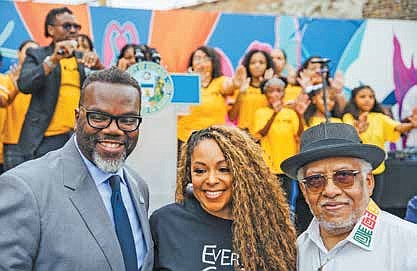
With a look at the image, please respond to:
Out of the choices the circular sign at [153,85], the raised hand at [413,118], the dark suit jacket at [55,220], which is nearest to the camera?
the dark suit jacket at [55,220]

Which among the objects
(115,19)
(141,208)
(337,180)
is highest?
(115,19)

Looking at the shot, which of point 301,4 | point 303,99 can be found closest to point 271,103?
point 303,99

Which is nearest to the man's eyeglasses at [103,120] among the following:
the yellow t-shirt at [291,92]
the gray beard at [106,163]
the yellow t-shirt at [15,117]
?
the gray beard at [106,163]

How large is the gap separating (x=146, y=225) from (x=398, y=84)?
270 inches

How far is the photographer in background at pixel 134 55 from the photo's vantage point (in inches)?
268

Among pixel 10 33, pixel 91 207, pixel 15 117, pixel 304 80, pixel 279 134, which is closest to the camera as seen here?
pixel 91 207

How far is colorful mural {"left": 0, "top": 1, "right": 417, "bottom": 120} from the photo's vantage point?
6.91 m

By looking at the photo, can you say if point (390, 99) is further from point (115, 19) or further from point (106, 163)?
point (106, 163)

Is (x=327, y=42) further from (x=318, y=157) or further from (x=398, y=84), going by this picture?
(x=318, y=157)

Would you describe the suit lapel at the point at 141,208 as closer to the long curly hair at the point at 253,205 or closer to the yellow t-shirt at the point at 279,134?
the long curly hair at the point at 253,205

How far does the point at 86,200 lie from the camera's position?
2.34m

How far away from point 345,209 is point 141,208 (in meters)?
0.79

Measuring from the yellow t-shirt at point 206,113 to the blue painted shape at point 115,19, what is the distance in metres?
0.97

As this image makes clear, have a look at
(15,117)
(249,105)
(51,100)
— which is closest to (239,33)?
(249,105)
